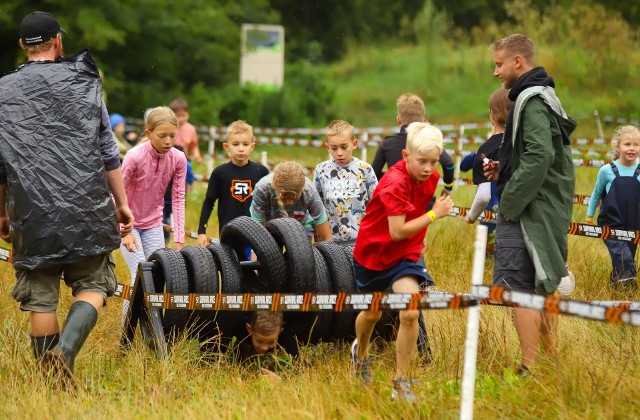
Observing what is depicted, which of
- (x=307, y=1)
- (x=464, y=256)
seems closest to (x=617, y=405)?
(x=464, y=256)

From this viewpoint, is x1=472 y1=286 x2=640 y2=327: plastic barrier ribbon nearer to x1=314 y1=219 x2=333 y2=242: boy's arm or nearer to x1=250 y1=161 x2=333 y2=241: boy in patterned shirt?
x1=250 y1=161 x2=333 y2=241: boy in patterned shirt

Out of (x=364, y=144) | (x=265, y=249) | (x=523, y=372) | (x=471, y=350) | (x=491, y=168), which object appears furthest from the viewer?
(x=364, y=144)

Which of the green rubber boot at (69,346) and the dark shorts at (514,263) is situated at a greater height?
the dark shorts at (514,263)

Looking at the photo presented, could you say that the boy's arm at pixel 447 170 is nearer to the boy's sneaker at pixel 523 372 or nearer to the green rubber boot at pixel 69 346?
the boy's sneaker at pixel 523 372

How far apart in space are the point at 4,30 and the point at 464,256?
2456cm

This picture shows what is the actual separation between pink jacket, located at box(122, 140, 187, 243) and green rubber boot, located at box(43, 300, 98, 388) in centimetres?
221

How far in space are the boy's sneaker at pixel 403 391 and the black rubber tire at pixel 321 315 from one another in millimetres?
1232

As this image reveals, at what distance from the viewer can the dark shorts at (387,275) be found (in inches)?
244

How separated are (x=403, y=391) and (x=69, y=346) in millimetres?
1959

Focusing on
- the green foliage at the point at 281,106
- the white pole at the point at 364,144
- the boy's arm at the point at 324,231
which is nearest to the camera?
the boy's arm at the point at 324,231

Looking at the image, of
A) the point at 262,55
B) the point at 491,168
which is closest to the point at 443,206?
the point at 491,168

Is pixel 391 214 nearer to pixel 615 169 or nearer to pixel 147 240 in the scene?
pixel 147 240

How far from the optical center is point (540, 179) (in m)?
6.18

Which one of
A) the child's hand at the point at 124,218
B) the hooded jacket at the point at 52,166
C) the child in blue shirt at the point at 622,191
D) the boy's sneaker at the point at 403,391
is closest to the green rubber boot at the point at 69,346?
the hooded jacket at the point at 52,166
